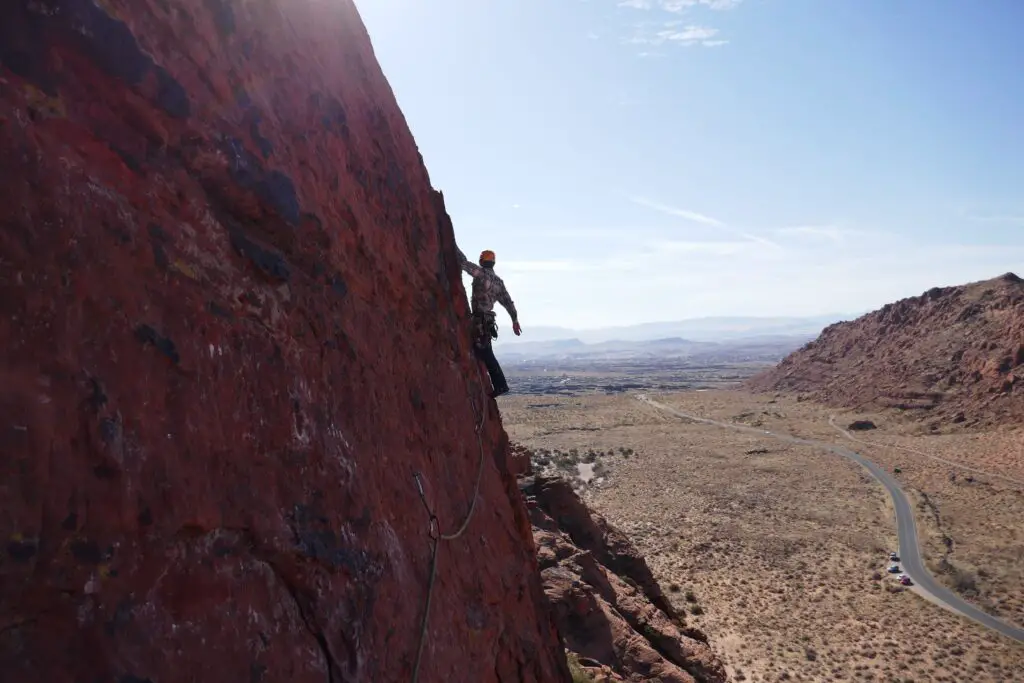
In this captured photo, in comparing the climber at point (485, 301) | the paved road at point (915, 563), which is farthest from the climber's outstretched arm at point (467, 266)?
the paved road at point (915, 563)

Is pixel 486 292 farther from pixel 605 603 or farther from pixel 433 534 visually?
pixel 605 603

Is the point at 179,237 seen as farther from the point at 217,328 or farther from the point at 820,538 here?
the point at 820,538

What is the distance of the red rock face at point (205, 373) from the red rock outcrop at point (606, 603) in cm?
724

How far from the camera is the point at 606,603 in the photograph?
14859 mm

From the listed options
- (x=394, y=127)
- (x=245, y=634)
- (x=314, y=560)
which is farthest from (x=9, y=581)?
(x=394, y=127)

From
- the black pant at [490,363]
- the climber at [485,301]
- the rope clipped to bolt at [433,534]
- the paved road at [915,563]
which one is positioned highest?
the climber at [485,301]

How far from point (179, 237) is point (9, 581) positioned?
6.97 ft

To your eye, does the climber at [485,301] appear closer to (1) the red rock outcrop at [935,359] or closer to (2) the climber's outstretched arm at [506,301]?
(2) the climber's outstretched arm at [506,301]

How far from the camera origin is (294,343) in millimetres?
4691

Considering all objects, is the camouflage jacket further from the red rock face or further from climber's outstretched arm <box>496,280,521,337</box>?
the red rock face

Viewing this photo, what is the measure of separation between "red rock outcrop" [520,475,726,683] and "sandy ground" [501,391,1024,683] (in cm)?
562

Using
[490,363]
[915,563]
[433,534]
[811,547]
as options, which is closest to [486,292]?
[490,363]

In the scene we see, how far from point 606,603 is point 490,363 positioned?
8.23m

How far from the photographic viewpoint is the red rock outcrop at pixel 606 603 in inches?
510
